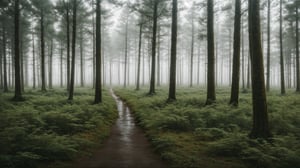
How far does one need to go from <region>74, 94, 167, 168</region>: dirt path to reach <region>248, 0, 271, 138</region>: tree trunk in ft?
11.0

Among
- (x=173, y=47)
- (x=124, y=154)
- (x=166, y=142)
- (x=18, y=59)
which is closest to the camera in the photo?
(x=124, y=154)

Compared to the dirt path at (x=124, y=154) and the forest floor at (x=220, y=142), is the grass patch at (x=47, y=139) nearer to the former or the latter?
the dirt path at (x=124, y=154)

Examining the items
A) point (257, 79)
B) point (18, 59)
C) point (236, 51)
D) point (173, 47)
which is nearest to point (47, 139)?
point (257, 79)

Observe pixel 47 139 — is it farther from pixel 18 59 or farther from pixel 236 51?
pixel 18 59

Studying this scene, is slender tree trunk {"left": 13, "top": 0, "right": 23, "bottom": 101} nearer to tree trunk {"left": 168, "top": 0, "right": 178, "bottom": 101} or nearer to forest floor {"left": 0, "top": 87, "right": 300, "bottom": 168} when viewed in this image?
forest floor {"left": 0, "top": 87, "right": 300, "bottom": 168}

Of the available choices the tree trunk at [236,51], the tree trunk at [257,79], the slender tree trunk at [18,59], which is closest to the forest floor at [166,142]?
the tree trunk at [257,79]

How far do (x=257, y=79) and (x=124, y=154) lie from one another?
4656mm

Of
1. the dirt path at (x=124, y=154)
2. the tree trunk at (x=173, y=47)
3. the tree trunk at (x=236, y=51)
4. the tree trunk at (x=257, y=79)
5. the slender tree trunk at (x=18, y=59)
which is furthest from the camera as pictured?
the slender tree trunk at (x=18, y=59)

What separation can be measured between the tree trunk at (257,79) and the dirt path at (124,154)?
3.36 meters

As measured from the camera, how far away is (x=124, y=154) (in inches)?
242

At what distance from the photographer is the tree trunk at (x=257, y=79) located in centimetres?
618

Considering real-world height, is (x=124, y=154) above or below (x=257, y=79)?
below

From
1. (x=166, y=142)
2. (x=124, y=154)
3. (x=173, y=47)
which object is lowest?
(x=124, y=154)

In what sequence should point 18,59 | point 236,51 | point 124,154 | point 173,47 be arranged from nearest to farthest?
point 124,154, point 236,51, point 173,47, point 18,59
